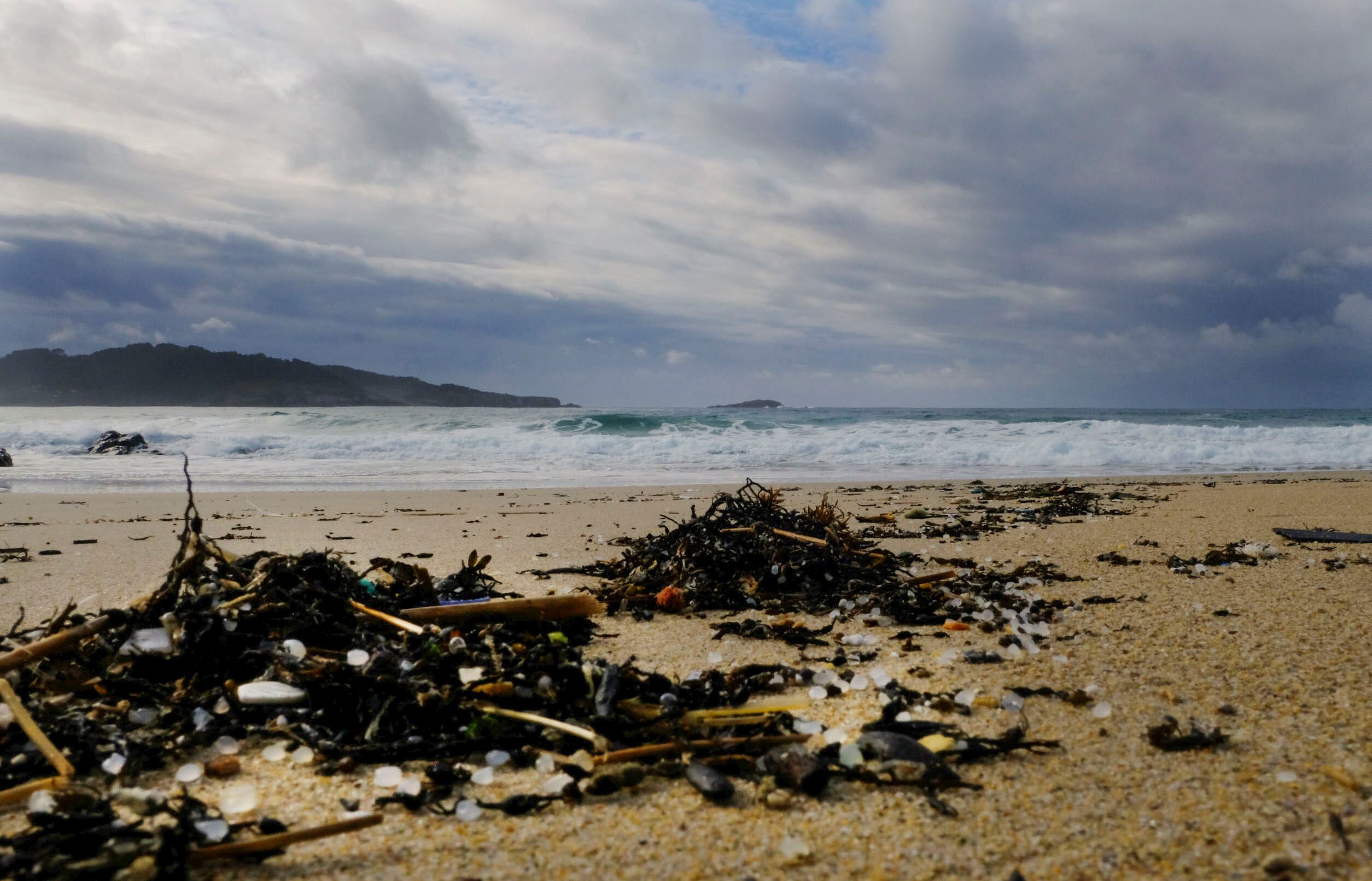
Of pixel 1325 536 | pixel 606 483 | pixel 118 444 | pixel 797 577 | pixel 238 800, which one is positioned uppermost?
Answer: pixel 1325 536

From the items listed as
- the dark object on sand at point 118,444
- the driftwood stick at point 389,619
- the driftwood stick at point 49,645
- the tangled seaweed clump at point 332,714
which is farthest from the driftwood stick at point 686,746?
the dark object on sand at point 118,444

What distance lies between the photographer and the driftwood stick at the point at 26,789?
170cm

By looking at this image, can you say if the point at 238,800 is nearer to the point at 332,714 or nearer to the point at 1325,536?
the point at 332,714

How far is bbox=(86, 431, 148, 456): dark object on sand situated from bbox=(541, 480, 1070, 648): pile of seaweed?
74.0 ft

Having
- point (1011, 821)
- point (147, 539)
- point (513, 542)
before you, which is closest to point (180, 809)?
point (1011, 821)

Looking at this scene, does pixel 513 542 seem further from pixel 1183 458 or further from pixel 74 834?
pixel 1183 458

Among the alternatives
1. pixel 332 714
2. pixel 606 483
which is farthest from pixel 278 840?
pixel 606 483

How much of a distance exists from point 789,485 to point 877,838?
10305mm

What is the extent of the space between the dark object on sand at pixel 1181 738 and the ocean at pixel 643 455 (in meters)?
10.0

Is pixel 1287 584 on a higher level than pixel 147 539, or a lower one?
higher

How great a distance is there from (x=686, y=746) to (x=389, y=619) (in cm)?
129

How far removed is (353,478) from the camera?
12875 mm

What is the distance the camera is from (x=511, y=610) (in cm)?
298

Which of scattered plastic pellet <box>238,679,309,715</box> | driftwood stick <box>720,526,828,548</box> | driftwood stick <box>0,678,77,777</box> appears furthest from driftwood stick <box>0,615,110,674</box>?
driftwood stick <box>720,526,828,548</box>
